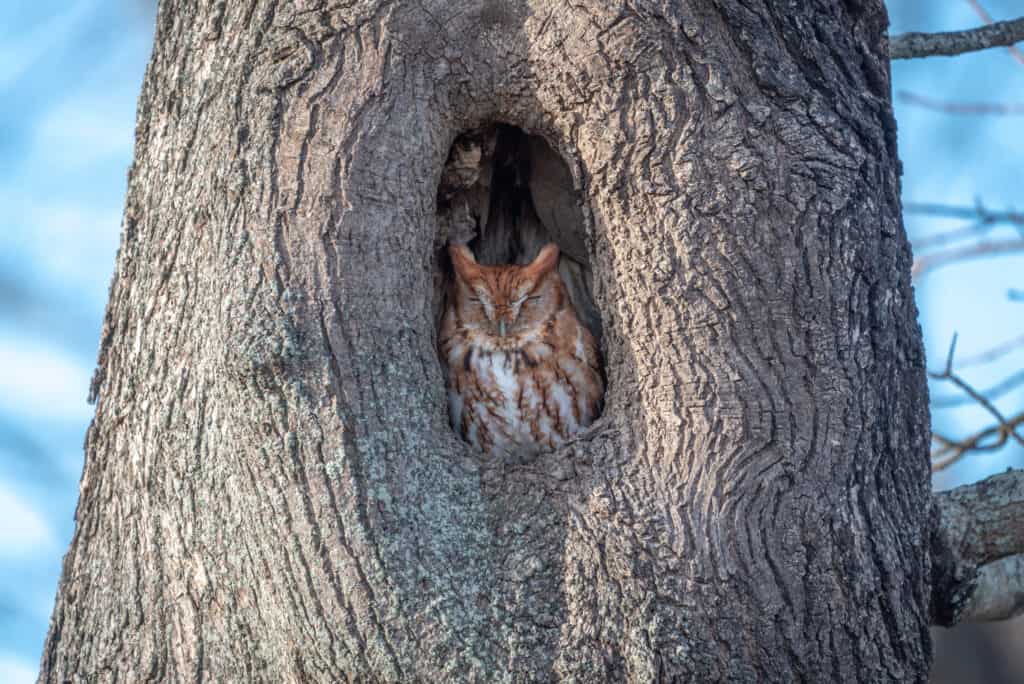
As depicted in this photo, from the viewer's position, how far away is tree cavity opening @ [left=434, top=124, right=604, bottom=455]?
287cm

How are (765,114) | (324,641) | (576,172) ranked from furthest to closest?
(576,172) < (765,114) < (324,641)

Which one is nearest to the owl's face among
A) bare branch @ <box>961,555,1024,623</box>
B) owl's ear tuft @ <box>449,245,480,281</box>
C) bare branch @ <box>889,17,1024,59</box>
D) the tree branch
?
owl's ear tuft @ <box>449,245,480,281</box>

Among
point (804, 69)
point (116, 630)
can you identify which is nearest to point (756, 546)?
point (804, 69)

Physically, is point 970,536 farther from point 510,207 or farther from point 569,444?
point 510,207

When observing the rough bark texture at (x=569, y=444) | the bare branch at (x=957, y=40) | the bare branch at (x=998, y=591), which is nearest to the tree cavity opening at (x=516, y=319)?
the rough bark texture at (x=569, y=444)

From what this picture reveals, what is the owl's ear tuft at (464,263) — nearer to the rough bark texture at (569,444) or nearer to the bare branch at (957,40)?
the rough bark texture at (569,444)

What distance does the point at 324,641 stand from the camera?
→ 190cm

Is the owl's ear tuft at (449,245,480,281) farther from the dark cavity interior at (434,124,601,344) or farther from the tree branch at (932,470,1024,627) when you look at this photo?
the tree branch at (932,470,1024,627)

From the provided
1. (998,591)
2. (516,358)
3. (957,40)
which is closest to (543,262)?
(516,358)

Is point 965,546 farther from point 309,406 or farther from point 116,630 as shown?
point 116,630

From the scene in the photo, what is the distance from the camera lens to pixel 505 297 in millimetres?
3031

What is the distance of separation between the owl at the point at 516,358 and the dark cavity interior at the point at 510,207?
0.09 m

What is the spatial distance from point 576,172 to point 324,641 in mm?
1067

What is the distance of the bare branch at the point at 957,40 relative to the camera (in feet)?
9.12
